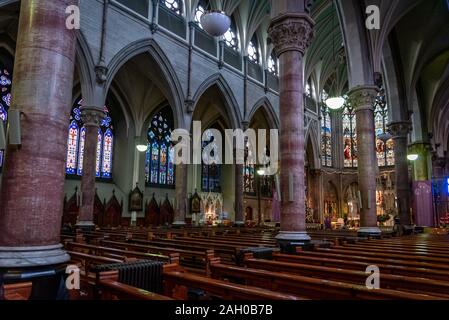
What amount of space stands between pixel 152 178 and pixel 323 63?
A: 17.9m

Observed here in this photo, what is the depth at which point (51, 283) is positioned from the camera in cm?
360

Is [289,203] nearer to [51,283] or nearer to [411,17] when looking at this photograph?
[51,283]

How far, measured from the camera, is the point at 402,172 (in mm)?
17500

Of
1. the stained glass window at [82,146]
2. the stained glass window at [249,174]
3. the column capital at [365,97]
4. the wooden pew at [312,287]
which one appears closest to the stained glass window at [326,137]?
the stained glass window at [249,174]

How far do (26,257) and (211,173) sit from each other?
81.6 ft

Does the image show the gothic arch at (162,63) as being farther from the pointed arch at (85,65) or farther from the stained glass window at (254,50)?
the stained glass window at (254,50)

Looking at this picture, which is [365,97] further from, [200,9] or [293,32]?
[200,9]

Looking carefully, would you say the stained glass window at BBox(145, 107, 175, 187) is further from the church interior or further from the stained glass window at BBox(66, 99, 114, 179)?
the stained glass window at BBox(66, 99, 114, 179)

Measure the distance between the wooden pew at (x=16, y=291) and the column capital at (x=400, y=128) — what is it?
18641mm

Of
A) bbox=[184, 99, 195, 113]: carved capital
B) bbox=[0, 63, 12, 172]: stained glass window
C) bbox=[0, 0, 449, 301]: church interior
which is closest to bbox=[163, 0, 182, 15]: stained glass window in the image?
bbox=[0, 0, 449, 301]: church interior

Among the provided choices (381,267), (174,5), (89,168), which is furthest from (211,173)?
(381,267)

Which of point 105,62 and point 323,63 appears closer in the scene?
point 105,62

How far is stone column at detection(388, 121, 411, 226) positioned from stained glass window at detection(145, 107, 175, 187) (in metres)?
14.8
